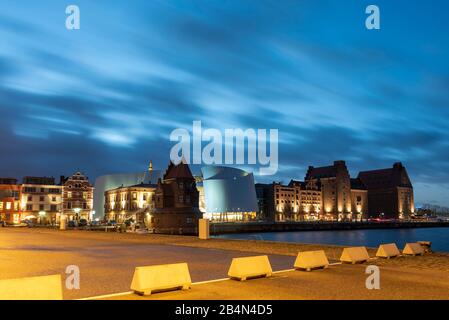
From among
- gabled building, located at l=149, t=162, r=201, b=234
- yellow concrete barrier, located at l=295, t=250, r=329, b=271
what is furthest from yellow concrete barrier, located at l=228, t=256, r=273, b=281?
gabled building, located at l=149, t=162, r=201, b=234

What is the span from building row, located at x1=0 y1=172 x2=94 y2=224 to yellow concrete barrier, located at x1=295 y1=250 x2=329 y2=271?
361ft

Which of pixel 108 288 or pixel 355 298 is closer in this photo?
pixel 355 298

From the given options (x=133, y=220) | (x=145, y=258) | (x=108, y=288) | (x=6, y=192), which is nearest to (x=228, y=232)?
(x=133, y=220)

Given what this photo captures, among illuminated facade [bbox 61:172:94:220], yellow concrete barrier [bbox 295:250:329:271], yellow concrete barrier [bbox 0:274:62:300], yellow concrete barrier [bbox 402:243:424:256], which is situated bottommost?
yellow concrete barrier [bbox 402:243:424:256]

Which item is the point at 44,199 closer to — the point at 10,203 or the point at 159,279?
the point at 10,203

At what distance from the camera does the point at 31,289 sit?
1108cm

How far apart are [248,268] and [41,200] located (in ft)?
407

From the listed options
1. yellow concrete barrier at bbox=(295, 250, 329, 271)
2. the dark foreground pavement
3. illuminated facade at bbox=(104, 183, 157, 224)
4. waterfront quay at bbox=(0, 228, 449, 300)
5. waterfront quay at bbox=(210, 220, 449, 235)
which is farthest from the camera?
illuminated facade at bbox=(104, 183, 157, 224)

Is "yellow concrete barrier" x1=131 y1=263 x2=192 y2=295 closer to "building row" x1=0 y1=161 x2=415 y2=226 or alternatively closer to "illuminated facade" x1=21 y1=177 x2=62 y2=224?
"building row" x1=0 y1=161 x2=415 y2=226

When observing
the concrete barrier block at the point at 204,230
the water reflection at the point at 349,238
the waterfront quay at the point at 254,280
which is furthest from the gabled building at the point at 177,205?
the waterfront quay at the point at 254,280

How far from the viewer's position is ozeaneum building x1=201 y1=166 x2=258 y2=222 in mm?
165000
